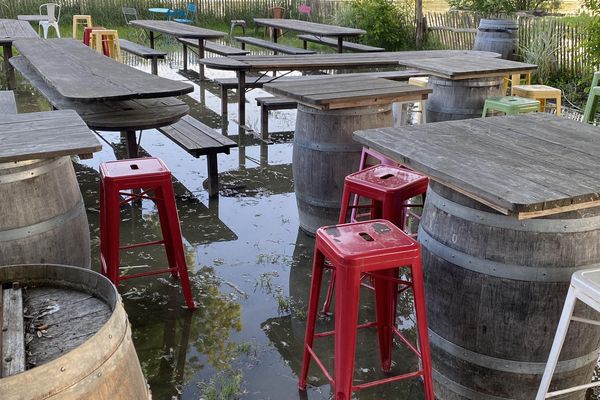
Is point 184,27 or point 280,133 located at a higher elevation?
point 184,27

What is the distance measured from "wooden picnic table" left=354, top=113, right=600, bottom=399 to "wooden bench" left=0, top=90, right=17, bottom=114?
8.06 feet

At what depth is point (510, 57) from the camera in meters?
10.9

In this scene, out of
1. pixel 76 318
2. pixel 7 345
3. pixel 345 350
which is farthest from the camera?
pixel 345 350

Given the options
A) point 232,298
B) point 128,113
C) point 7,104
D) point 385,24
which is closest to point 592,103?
point 232,298

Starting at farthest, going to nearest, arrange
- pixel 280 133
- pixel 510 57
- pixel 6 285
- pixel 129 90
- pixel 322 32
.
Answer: pixel 510 57 < pixel 322 32 < pixel 280 133 < pixel 129 90 < pixel 6 285

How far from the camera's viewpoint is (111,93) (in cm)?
436

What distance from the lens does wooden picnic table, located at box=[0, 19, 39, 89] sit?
29.0 feet

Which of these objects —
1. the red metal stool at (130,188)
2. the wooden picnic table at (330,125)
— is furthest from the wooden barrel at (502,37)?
the red metal stool at (130,188)

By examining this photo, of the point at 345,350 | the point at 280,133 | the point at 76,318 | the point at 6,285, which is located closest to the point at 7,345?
the point at 76,318

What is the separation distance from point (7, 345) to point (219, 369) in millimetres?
1578

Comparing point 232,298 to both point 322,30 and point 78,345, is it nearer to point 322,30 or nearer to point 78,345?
point 78,345

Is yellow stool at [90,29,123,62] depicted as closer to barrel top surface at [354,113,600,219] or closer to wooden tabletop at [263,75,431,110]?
wooden tabletop at [263,75,431,110]

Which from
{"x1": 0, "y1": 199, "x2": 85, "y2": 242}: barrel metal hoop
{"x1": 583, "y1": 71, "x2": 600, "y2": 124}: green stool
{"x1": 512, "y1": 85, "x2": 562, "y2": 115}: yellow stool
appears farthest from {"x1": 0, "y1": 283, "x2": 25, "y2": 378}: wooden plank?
{"x1": 583, "y1": 71, "x2": 600, "y2": 124}: green stool

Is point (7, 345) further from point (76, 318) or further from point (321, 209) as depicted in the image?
point (321, 209)
